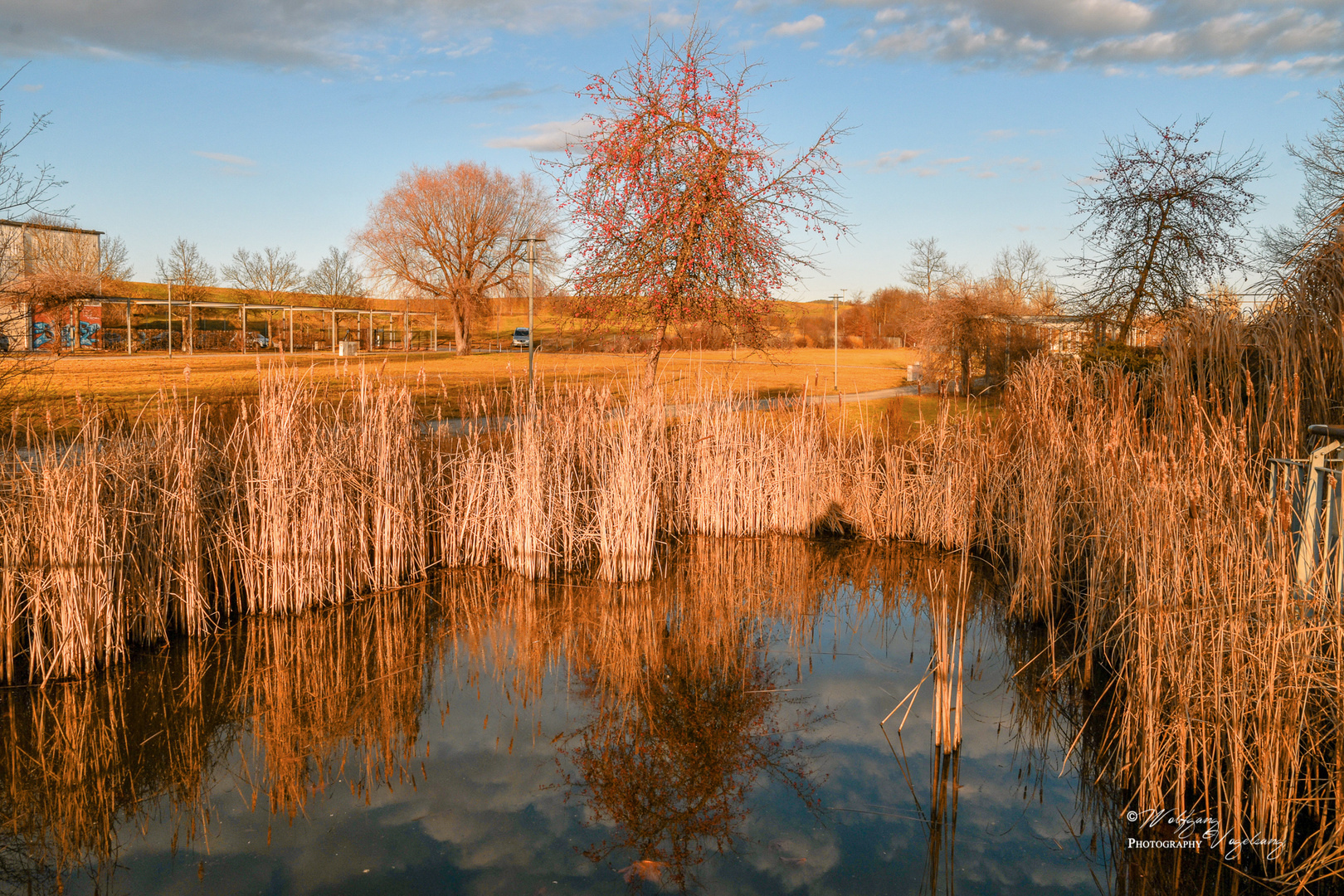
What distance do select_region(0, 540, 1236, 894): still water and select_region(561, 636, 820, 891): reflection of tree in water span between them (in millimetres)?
15

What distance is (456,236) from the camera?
133ft

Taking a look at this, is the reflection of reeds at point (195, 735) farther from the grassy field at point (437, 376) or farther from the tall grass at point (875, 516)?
the grassy field at point (437, 376)

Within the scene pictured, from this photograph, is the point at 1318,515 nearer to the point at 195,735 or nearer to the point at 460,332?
the point at 195,735

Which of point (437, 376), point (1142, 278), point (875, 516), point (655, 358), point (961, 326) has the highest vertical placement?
point (1142, 278)

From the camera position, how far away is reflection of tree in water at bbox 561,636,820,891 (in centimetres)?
339

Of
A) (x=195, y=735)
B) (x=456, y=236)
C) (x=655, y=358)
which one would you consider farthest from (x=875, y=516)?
(x=456, y=236)

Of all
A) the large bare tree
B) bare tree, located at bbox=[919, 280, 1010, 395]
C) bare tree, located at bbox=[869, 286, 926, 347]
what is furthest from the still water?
bare tree, located at bbox=[869, 286, 926, 347]

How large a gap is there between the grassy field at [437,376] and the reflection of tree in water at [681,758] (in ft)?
9.33

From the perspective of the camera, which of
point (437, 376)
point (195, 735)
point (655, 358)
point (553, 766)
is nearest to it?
point (553, 766)

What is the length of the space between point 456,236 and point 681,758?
132 ft

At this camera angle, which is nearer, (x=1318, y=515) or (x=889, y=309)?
(x=1318, y=515)

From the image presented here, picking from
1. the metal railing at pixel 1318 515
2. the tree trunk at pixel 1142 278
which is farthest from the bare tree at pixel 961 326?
the metal railing at pixel 1318 515

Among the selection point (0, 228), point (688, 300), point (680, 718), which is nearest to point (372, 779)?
point (680, 718)

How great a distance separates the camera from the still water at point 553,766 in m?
3.19
